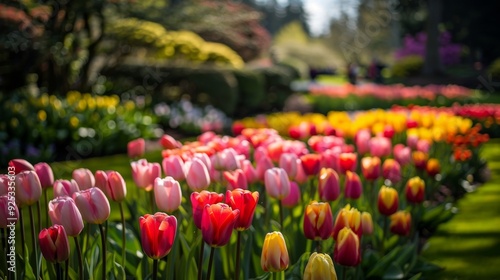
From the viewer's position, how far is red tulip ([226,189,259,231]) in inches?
74.7

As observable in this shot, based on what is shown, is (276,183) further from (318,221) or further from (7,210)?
(7,210)

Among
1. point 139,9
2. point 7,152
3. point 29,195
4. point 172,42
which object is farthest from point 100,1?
point 29,195

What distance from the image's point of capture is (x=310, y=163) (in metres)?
3.05

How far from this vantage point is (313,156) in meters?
3.06

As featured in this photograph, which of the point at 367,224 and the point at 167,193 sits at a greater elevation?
the point at 167,193

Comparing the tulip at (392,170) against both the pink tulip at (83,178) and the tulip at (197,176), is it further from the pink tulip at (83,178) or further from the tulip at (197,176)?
the pink tulip at (83,178)

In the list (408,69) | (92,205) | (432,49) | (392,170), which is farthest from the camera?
(408,69)

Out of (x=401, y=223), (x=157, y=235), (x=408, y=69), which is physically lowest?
(x=408, y=69)

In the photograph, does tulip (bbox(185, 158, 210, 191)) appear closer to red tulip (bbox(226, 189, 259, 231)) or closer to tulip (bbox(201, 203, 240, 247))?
red tulip (bbox(226, 189, 259, 231))

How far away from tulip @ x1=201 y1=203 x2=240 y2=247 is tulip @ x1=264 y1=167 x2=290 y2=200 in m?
0.76

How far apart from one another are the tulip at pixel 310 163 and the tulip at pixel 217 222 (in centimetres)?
130

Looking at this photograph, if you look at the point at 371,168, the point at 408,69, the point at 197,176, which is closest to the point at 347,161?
the point at 371,168

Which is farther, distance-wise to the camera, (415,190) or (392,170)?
(392,170)

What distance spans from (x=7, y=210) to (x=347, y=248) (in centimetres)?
111
